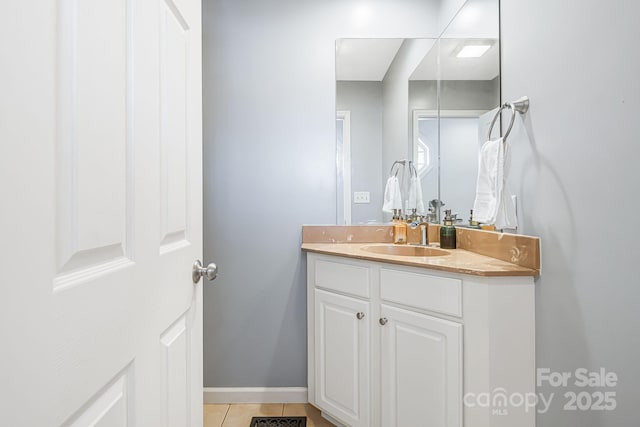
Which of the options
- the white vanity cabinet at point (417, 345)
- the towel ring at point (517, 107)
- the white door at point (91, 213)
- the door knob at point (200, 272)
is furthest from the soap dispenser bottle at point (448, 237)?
the white door at point (91, 213)

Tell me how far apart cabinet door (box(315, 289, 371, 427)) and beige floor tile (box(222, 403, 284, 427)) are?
33 cm

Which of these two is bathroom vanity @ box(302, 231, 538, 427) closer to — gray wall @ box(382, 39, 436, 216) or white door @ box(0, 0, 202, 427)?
gray wall @ box(382, 39, 436, 216)

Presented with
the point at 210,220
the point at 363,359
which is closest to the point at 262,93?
the point at 210,220

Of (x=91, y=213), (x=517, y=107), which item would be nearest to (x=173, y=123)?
(x=91, y=213)

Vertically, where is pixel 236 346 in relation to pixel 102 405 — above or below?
below

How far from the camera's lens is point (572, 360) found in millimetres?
1057

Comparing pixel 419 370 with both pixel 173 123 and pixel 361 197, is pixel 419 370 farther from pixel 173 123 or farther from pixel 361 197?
pixel 173 123

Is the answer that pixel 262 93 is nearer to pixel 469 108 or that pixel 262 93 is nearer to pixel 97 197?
pixel 469 108

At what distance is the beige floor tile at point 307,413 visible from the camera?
6.24 ft

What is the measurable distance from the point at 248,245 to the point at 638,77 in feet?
6.02

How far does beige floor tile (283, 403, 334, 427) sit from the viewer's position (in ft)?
6.24

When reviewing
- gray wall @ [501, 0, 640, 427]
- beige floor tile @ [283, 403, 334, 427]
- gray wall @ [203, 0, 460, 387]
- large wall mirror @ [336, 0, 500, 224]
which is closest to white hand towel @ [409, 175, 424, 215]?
large wall mirror @ [336, 0, 500, 224]

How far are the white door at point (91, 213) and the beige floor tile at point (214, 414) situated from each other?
3.94 feet

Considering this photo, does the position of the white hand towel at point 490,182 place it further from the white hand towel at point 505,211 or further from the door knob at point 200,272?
the door knob at point 200,272
